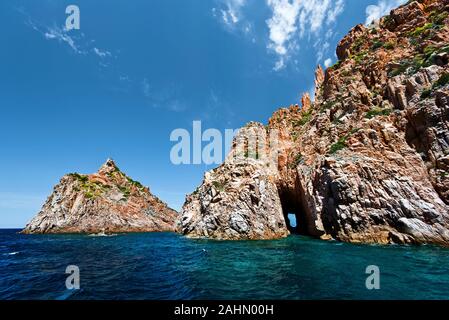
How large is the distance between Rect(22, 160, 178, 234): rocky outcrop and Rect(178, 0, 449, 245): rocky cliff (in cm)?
3664

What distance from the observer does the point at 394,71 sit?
132ft

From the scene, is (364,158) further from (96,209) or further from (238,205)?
(96,209)

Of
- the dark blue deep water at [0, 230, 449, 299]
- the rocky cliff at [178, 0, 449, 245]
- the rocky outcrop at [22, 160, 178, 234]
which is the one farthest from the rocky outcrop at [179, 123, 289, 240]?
the rocky outcrop at [22, 160, 178, 234]

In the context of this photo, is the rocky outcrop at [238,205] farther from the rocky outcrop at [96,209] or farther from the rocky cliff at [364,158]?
the rocky outcrop at [96,209]

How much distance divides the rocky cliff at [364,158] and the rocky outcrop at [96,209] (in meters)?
36.6

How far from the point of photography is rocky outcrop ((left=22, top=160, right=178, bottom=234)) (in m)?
71.0

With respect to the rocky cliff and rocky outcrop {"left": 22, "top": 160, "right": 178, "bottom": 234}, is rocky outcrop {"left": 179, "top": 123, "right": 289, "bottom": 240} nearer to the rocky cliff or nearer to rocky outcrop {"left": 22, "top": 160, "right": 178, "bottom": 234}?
the rocky cliff

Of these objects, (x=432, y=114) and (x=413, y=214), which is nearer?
(x=413, y=214)

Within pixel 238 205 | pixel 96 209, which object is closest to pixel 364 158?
pixel 238 205
